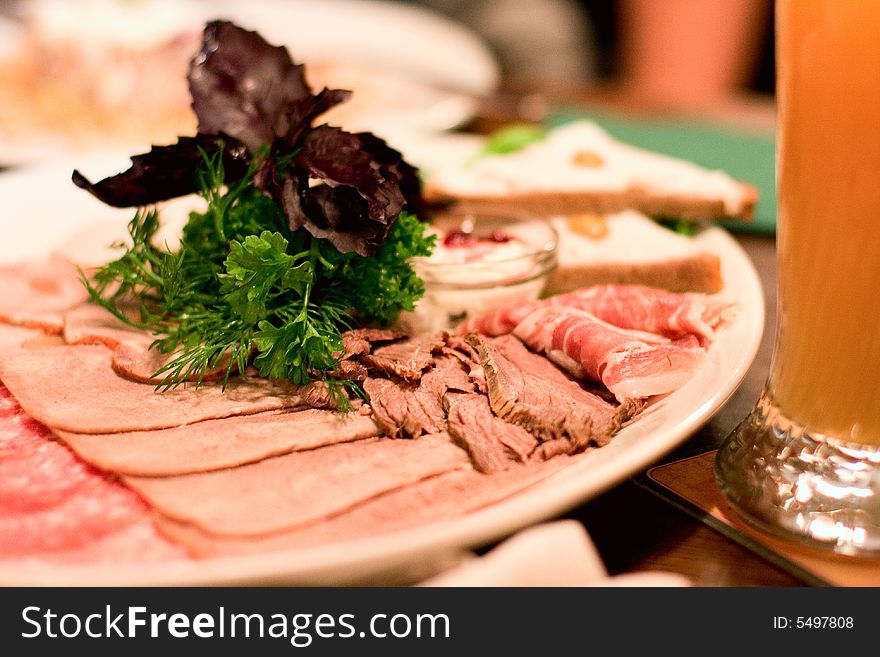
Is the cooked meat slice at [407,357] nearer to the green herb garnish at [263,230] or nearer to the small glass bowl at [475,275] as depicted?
the green herb garnish at [263,230]

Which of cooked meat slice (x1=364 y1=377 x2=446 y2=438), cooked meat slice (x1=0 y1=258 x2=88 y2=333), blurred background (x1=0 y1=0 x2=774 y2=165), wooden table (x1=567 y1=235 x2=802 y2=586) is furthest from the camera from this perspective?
blurred background (x1=0 y1=0 x2=774 y2=165)

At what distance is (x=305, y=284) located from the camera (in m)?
2.00

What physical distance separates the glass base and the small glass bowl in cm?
88

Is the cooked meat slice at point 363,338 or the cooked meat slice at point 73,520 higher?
the cooked meat slice at point 363,338

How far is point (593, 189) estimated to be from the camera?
10.2 feet

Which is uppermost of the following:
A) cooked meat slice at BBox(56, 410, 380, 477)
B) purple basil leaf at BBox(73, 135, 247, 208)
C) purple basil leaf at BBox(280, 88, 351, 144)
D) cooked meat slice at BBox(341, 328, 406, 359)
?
purple basil leaf at BBox(280, 88, 351, 144)

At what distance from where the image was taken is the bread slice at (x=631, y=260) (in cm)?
263

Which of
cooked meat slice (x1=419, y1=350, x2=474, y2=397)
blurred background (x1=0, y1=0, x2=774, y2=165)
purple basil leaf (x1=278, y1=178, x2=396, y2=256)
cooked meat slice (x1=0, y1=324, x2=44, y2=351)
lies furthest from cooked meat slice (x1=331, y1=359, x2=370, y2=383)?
blurred background (x1=0, y1=0, x2=774, y2=165)

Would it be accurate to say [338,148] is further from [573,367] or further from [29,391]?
[29,391]

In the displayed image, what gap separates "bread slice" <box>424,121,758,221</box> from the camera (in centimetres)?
311

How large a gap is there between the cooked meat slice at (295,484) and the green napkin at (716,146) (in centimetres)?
224

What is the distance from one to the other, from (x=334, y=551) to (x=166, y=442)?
0.54 metres

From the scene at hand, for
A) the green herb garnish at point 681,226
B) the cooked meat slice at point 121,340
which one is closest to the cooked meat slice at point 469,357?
the cooked meat slice at point 121,340

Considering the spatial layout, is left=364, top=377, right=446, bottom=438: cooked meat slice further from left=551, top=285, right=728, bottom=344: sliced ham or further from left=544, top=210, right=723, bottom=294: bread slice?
left=544, top=210, right=723, bottom=294: bread slice
